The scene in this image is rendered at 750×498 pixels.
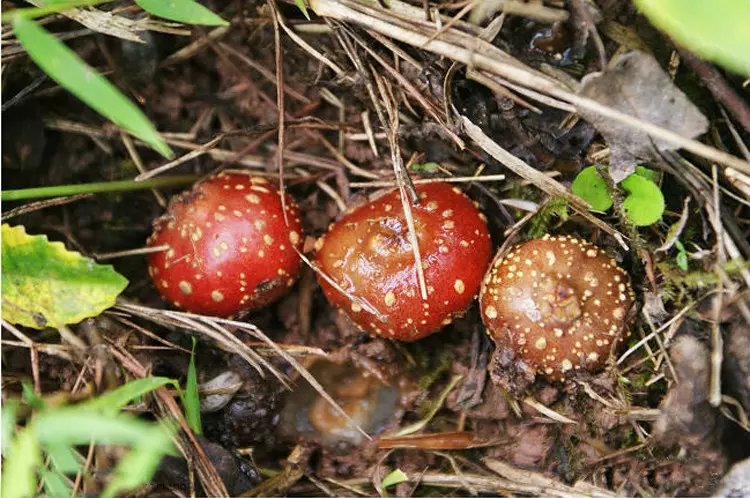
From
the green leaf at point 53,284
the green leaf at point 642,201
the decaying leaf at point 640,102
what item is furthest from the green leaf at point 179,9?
the green leaf at point 642,201

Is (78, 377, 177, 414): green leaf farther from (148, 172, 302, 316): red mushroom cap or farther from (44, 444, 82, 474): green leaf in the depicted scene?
(148, 172, 302, 316): red mushroom cap

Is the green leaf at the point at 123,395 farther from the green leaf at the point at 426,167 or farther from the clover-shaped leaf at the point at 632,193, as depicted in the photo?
the clover-shaped leaf at the point at 632,193

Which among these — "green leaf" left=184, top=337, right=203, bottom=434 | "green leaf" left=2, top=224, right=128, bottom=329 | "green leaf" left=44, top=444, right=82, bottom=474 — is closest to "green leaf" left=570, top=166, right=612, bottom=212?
"green leaf" left=184, top=337, right=203, bottom=434

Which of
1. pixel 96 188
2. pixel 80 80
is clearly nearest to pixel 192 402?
pixel 96 188

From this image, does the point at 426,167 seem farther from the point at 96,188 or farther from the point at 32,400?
the point at 32,400

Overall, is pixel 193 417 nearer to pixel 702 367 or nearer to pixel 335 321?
pixel 335 321

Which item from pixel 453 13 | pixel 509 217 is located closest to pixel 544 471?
pixel 509 217

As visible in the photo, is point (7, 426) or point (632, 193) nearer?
point (7, 426)
